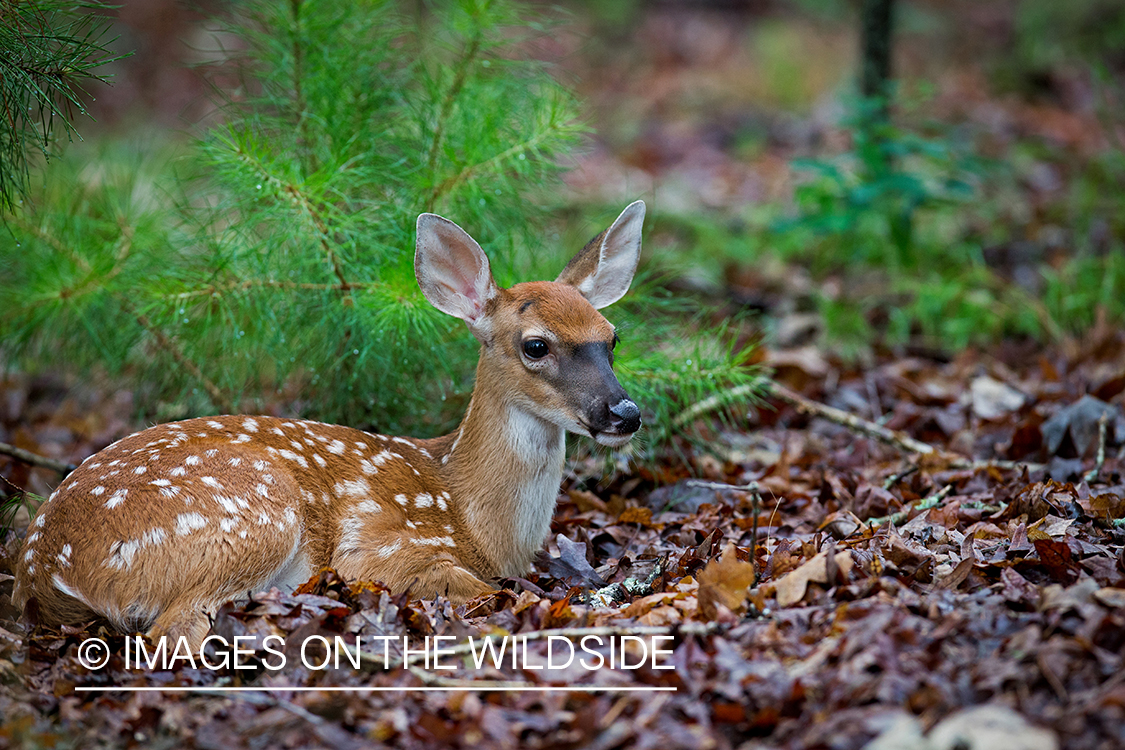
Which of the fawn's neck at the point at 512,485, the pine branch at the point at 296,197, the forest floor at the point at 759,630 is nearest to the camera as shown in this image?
the forest floor at the point at 759,630

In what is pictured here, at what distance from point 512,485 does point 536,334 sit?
70 cm

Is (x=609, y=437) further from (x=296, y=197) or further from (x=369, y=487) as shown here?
(x=296, y=197)

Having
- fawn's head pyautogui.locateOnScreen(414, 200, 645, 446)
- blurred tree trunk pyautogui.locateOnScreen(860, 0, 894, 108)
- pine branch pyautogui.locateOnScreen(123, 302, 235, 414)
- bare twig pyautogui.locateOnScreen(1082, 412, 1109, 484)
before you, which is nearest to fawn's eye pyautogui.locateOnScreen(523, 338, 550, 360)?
fawn's head pyautogui.locateOnScreen(414, 200, 645, 446)

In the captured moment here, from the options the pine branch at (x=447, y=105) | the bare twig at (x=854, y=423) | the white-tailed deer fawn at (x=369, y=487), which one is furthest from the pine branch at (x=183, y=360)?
the bare twig at (x=854, y=423)

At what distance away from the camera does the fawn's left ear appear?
4590 millimetres

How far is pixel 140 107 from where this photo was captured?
1378cm

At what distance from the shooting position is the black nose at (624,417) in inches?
153

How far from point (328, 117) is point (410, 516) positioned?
2197 millimetres

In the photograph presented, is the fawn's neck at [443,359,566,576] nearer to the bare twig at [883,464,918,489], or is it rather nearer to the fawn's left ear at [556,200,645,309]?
the fawn's left ear at [556,200,645,309]

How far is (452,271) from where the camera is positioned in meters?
4.32

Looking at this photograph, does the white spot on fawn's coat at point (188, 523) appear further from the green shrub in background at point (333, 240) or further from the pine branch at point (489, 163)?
the pine branch at point (489, 163)

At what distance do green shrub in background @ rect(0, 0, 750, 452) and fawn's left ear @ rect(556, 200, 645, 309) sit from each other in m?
0.47

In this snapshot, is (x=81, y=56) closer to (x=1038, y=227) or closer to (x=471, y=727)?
(x=471, y=727)

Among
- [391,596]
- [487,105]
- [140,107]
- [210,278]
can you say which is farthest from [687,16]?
[391,596]
